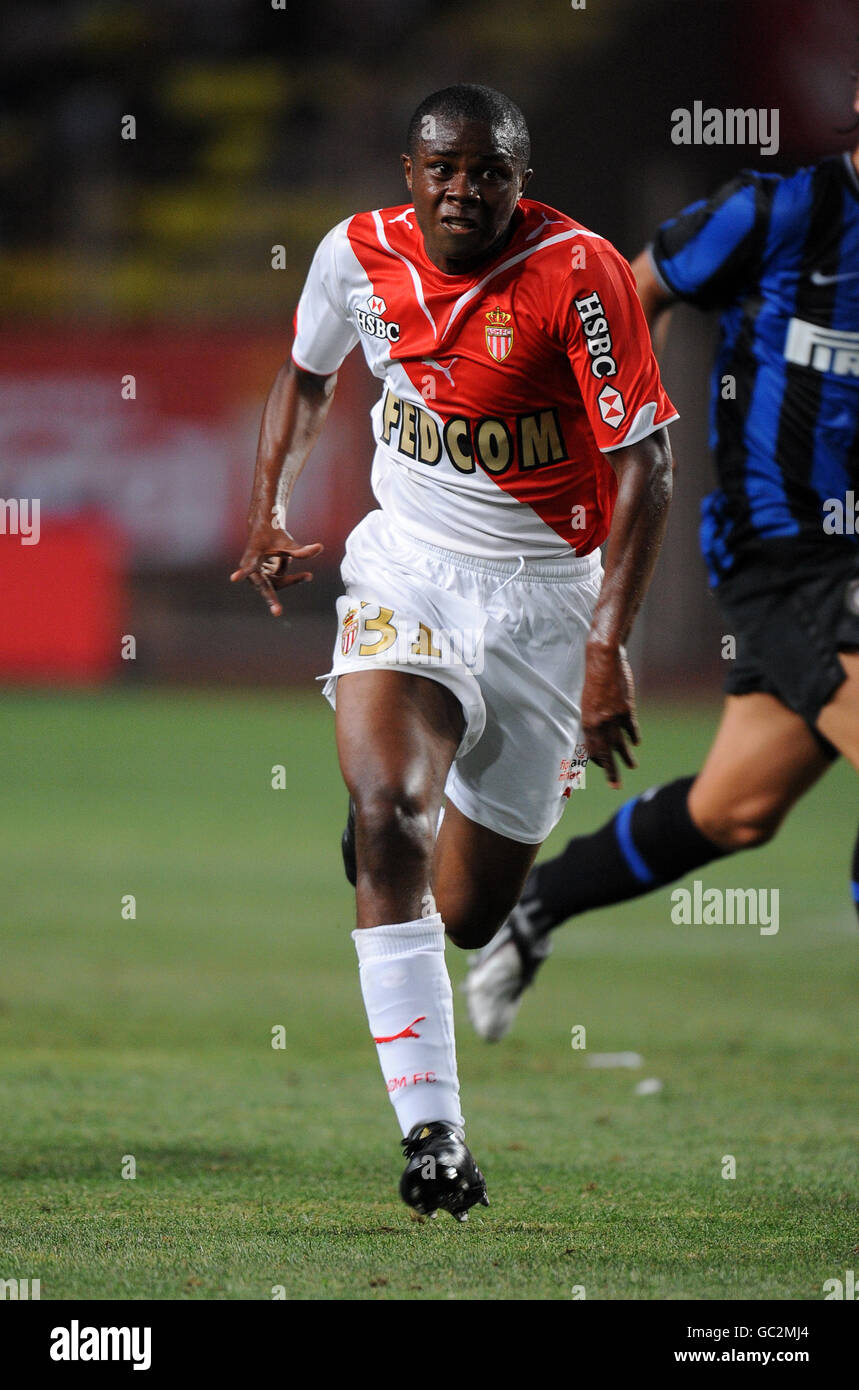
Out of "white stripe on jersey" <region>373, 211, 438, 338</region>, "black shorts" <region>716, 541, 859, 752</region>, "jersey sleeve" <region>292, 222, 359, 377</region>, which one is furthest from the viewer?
"black shorts" <region>716, 541, 859, 752</region>

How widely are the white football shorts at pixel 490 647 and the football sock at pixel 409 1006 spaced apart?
1.77 ft

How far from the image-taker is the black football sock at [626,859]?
513cm

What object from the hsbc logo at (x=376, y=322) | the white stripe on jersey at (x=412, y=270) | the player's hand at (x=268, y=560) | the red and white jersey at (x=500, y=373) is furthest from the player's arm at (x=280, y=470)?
the white stripe on jersey at (x=412, y=270)

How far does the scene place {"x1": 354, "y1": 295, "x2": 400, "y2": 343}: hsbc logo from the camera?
3.94 metres

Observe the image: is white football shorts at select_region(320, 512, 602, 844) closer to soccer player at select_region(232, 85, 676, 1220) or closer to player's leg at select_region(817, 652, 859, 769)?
soccer player at select_region(232, 85, 676, 1220)

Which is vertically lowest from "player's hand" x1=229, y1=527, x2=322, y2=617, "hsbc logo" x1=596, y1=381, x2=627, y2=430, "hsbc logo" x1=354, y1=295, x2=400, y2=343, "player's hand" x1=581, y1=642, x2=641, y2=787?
"player's hand" x1=581, y1=642, x2=641, y2=787

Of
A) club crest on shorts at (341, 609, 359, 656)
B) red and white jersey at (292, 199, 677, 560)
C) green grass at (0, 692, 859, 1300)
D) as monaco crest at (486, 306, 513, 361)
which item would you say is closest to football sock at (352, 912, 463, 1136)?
green grass at (0, 692, 859, 1300)

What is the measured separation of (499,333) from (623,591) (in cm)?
61

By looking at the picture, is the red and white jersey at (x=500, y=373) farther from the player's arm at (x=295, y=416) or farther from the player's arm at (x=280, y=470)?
the player's arm at (x=280, y=470)

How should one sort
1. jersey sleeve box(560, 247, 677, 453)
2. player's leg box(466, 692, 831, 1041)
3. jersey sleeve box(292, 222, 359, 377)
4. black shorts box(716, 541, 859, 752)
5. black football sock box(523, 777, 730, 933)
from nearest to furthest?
jersey sleeve box(560, 247, 677, 453) < jersey sleeve box(292, 222, 359, 377) < black shorts box(716, 541, 859, 752) < player's leg box(466, 692, 831, 1041) < black football sock box(523, 777, 730, 933)

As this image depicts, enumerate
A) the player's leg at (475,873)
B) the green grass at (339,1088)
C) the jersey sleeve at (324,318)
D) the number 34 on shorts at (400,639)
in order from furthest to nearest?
the player's leg at (475,873), the jersey sleeve at (324,318), the number 34 on shorts at (400,639), the green grass at (339,1088)

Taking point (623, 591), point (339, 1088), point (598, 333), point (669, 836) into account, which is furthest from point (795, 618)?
point (339, 1088)

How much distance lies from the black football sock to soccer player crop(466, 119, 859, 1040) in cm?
24

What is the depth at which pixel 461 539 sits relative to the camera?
397 centimetres
